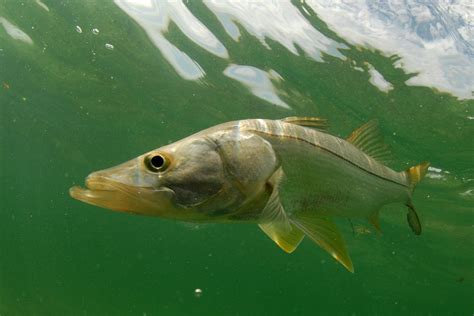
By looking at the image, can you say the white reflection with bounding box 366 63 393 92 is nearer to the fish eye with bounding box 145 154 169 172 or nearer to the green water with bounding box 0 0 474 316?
the green water with bounding box 0 0 474 316

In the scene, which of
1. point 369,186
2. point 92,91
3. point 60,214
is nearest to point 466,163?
point 369,186

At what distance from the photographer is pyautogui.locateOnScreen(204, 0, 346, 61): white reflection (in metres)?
11.9

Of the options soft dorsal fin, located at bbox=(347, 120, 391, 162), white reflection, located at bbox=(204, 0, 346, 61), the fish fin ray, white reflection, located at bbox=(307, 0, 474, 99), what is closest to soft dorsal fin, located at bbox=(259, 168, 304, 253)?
soft dorsal fin, located at bbox=(347, 120, 391, 162)

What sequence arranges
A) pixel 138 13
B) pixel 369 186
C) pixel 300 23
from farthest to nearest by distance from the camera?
1. pixel 138 13
2. pixel 300 23
3. pixel 369 186

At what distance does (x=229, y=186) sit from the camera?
2.72 meters

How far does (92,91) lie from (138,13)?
29.7ft

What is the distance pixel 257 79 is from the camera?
15.6 meters

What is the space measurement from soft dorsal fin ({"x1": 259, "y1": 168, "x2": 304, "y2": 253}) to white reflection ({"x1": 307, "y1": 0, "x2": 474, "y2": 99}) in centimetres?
901

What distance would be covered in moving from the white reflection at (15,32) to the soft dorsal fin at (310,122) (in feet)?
61.6

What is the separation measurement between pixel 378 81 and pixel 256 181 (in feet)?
38.0

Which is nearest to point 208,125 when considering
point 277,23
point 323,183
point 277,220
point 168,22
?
point 168,22

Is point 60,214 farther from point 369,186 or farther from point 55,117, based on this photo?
point 369,186

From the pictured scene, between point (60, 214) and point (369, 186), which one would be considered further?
point (60, 214)

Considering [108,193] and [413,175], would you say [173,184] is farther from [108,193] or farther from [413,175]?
[413,175]
